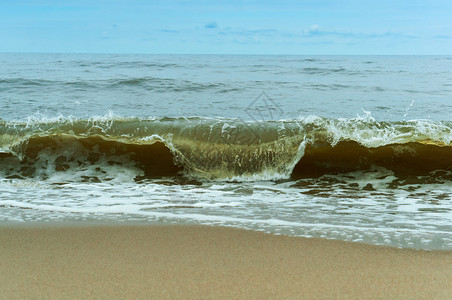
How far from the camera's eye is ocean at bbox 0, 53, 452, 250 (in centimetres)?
438

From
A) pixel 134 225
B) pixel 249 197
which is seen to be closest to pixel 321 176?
pixel 249 197

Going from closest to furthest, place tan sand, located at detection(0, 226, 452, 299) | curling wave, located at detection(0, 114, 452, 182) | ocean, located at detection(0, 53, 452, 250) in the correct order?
tan sand, located at detection(0, 226, 452, 299)
ocean, located at detection(0, 53, 452, 250)
curling wave, located at detection(0, 114, 452, 182)

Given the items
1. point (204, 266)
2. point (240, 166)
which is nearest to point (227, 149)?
point (240, 166)

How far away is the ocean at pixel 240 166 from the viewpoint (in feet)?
14.4

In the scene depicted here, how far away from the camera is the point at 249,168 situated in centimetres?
675

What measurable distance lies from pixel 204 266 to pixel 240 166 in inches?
146

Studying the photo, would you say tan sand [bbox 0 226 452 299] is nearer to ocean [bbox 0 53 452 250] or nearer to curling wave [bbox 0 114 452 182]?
ocean [bbox 0 53 452 250]

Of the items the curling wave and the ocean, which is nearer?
the ocean

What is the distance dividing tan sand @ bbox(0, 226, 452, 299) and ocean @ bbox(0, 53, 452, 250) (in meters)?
0.36

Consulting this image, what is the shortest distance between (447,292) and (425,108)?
928cm

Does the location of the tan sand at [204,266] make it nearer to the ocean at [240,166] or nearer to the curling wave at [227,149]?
the ocean at [240,166]

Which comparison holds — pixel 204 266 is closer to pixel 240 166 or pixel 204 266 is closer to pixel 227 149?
pixel 240 166

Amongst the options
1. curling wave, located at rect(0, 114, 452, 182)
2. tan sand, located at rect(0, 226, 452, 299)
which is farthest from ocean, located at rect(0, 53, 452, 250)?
tan sand, located at rect(0, 226, 452, 299)

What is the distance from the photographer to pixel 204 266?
313 cm
